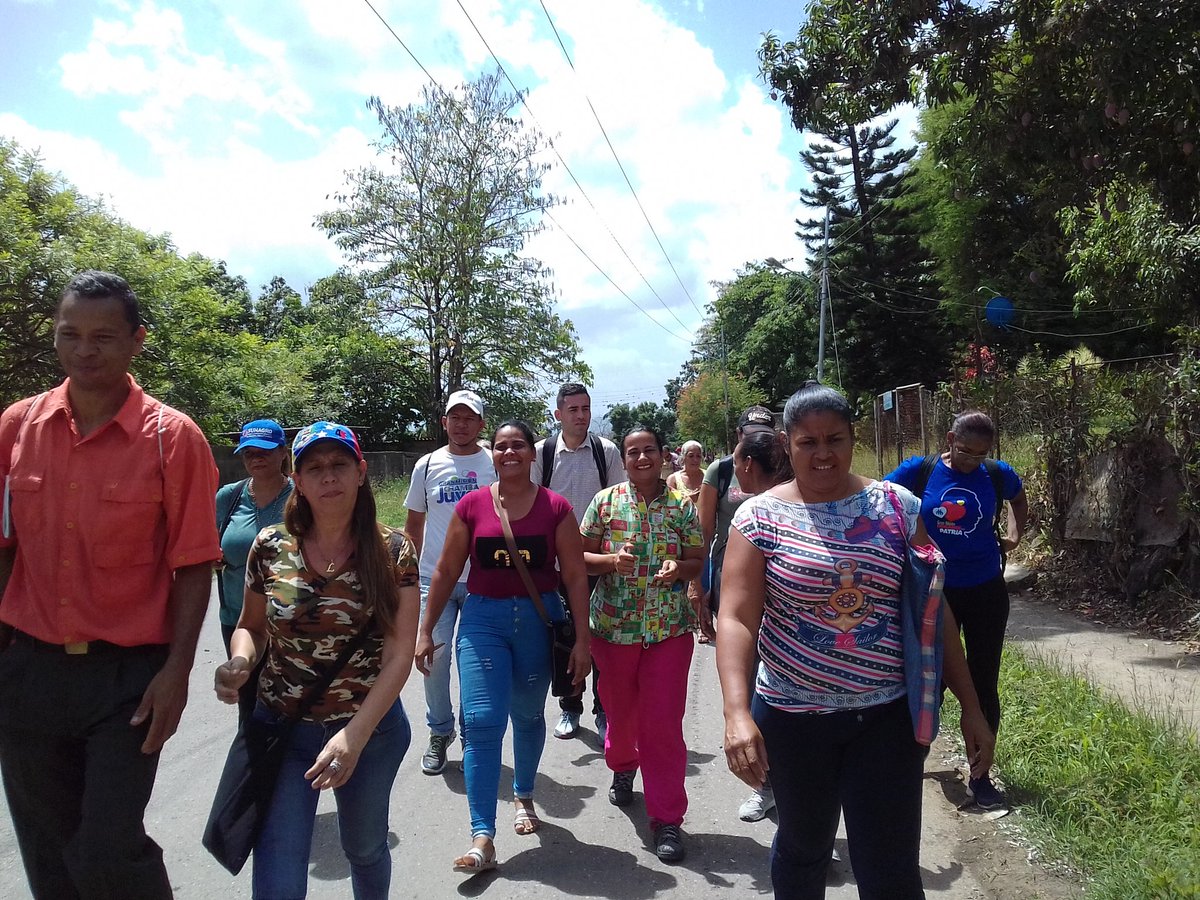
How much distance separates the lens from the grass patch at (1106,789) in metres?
3.35

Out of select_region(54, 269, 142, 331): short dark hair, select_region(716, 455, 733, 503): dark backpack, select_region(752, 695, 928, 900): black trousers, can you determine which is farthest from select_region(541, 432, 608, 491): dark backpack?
select_region(54, 269, 142, 331): short dark hair

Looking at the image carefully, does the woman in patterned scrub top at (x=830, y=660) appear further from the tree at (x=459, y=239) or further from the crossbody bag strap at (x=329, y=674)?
the tree at (x=459, y=239)

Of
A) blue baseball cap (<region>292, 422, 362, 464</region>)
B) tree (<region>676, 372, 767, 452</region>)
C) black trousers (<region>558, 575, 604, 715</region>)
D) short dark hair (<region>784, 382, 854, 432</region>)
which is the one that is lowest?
black trousers (<region>558, 575, 604, 715</region>)

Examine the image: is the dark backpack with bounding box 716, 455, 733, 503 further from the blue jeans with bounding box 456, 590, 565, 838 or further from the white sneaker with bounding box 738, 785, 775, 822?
the white sneaker with bounding box 738, 785, 775, 822

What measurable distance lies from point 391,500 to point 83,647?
67.8 ft

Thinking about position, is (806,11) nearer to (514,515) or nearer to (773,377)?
(514,515)

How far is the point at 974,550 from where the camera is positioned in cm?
446

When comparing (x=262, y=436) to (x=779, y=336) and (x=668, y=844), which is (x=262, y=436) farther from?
(x=779, y=336)

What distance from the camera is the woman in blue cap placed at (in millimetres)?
4156

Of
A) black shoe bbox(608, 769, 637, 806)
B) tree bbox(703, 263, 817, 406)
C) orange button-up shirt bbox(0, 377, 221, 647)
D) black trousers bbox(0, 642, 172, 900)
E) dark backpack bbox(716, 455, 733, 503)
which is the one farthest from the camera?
tree bbox(703, 263, 817, 406)

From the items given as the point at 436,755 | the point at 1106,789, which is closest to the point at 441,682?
the point at 436,755

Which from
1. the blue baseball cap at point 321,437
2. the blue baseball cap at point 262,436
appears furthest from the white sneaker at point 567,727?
the blue baseball cap at point 321,437

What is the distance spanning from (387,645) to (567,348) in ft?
92.6

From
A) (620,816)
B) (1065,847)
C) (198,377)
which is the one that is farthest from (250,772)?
(198,377)
